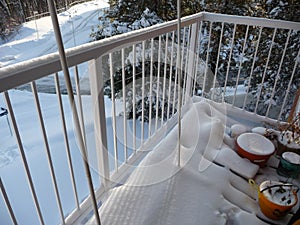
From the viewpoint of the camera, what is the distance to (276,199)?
1462 millimetres

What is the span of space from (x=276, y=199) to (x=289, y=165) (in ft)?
1.26

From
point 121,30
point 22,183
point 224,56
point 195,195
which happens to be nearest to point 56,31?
point 195,195

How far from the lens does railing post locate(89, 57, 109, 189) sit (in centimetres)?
134

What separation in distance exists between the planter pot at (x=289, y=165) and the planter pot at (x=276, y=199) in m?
0.21

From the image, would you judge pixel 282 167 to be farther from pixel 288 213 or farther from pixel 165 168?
pixel 165 168

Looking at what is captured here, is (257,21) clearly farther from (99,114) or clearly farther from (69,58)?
(69,58)

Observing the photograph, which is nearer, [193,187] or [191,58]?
[193,187]

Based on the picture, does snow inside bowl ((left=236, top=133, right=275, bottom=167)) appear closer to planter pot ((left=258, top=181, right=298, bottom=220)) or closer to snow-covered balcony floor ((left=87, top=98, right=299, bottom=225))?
snow-covered balcony floor ((left=87, top=98, right=299, bottom=225))

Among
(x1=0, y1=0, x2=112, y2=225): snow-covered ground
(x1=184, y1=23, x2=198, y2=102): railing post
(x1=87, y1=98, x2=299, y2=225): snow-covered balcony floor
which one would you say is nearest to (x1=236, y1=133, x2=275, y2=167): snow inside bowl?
(x1=87, y1=98, x2=299, y2=225): snow-covered balcony floor

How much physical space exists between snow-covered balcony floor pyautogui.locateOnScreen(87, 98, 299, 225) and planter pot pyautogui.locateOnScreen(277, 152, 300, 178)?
0.05 metres

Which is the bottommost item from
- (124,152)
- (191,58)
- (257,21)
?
(124,152)

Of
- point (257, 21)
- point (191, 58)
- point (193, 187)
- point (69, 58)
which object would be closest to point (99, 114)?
point (69, 58)

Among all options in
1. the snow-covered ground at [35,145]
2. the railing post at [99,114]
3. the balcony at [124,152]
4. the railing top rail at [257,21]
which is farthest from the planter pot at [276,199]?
the railing top rail at [257,21]

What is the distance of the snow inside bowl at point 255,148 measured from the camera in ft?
5.97
